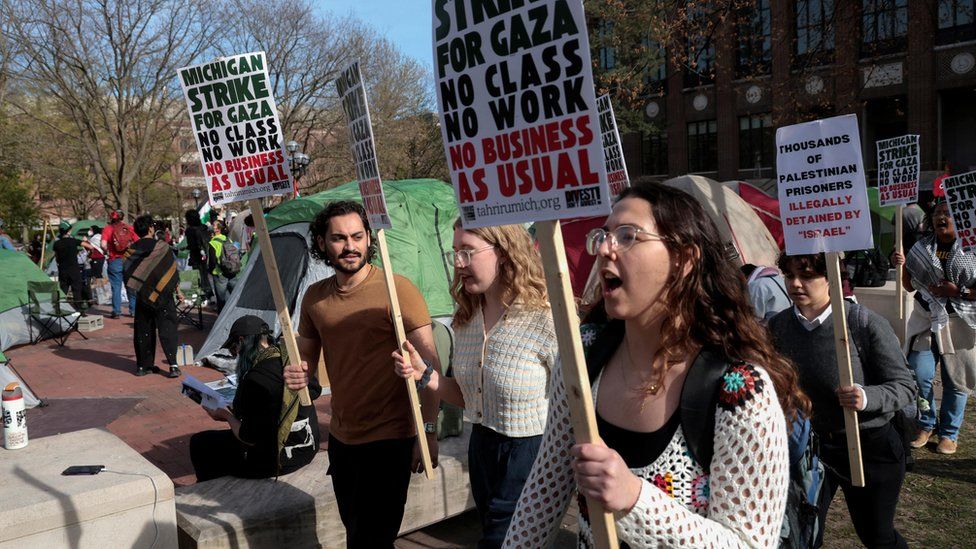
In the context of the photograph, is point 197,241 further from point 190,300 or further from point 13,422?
point 13,422

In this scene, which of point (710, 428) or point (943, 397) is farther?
point (943, 397)

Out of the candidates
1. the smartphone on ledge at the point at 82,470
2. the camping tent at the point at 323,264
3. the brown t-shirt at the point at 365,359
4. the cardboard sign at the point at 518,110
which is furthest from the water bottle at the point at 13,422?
the camping tent at the point at 323,264

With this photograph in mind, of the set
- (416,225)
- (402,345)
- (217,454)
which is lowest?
(217,454)

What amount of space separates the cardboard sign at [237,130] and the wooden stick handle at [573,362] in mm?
2642

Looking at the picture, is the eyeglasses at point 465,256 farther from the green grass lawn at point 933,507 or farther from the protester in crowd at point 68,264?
the protester in crowd at point 68,264

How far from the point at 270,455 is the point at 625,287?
3.32 metres

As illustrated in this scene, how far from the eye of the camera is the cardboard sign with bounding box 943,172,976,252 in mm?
5934

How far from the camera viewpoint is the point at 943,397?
21.2ft

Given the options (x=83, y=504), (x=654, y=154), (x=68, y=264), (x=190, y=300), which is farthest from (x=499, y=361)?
(x=654, y=154)

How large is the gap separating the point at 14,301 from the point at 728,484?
1519cm

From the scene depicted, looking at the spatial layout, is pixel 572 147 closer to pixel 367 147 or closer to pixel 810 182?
→ pixel 367 147

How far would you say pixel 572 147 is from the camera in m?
1.88

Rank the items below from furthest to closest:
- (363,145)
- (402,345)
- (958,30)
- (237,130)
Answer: (958,30)
(237,130)
(363,145)
(402,345)

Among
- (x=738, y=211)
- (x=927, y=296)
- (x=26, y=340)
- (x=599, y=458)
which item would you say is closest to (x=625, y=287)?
(x=599, y=458)
